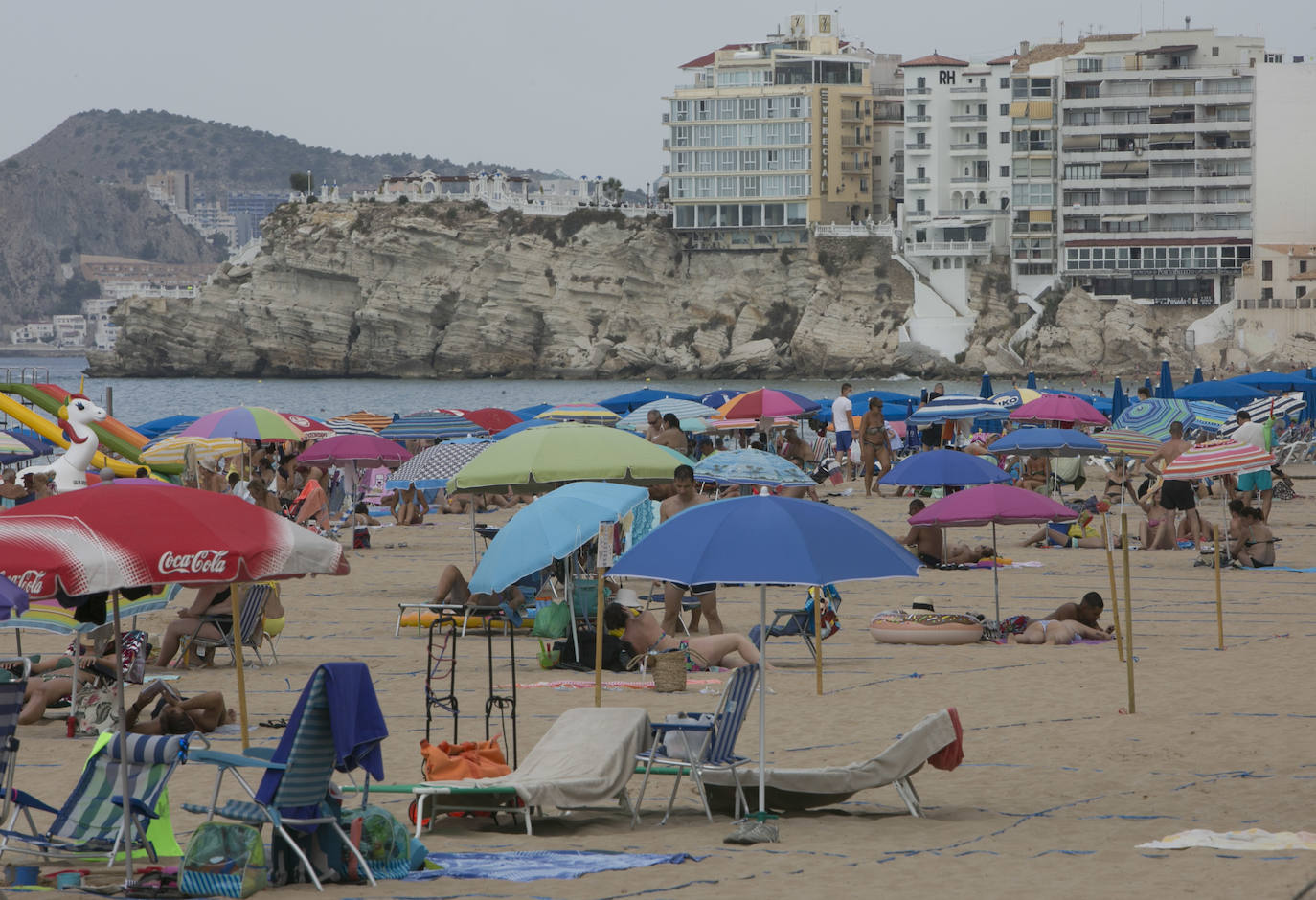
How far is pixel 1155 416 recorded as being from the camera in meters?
27.6

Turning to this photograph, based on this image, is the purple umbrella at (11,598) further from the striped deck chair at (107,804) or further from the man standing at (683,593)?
the man standing at (683,593)

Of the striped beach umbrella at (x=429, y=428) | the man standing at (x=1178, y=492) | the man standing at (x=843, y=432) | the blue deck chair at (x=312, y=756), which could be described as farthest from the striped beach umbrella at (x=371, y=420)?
the blue deck chair at (x=312, y=756)

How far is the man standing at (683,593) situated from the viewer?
44.9ft

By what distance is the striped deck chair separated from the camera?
6926 millimetres

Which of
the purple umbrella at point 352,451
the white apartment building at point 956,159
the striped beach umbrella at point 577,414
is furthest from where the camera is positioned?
the white apartment building at point 956,159

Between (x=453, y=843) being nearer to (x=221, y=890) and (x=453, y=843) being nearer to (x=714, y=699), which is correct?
(x=221, y=890)

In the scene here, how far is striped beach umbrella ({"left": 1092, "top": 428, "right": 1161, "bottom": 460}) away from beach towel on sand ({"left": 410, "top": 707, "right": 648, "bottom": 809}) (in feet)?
51.4

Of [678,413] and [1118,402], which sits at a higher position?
[678,413]

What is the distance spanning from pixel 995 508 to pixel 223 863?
861 centimetres

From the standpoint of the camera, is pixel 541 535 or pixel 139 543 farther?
pixel 541 535

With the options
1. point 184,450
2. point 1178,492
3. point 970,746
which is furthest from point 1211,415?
point 970,746

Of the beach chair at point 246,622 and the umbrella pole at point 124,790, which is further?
the beach chair at point 246,622

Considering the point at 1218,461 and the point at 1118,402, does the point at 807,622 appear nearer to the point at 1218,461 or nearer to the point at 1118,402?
the point at 1218,461

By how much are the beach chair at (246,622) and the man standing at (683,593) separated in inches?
123
